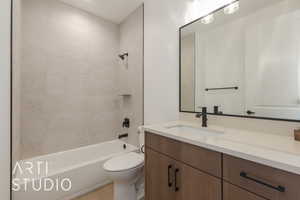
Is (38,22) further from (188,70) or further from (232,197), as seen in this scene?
(232,197)

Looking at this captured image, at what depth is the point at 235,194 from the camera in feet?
2.20

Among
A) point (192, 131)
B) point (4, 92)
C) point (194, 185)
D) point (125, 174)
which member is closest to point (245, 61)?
point (192, 131)

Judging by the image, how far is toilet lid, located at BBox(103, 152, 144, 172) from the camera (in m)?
1.43

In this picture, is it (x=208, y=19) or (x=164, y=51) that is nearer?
(x=208, y=19)

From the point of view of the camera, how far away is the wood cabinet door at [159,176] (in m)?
1.03

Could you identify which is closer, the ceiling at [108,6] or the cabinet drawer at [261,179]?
the cabinet drawer at [261,179]

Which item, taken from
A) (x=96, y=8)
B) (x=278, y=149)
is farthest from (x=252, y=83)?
(x=96, y=8)

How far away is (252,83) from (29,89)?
245cm

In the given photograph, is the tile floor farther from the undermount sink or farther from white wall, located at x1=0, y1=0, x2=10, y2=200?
the undermount sink

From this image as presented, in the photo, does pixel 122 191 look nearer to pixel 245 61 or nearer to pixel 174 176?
pixel 174 176

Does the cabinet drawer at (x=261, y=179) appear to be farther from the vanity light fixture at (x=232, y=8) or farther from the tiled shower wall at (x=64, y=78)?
the tiled shower wall at (x=64, y=78)

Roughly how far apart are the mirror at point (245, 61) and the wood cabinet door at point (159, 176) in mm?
625

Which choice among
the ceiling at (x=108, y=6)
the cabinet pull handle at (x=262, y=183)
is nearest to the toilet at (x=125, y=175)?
the cabinet pull handle at (x=262, y=183)

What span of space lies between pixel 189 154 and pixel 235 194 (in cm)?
28
